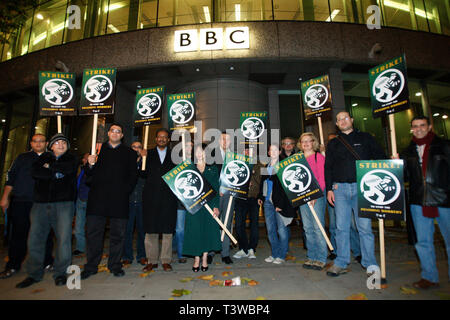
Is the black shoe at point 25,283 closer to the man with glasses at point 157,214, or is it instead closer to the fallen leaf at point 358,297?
the man with glasses at point 157,214

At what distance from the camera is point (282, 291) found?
2969 mm

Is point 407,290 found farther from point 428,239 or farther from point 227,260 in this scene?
point 227,260

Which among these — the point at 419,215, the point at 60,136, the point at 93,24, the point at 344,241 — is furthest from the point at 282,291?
the point at 93,24

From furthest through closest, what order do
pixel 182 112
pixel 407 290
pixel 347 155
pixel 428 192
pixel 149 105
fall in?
pixel 182 112 → pixel 149 105 → pixel 347 155 → pixel 428 192 → pixel 407 290

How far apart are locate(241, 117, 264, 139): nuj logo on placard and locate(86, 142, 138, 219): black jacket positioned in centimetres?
301

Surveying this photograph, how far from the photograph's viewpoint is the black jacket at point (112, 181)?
371 centimetres

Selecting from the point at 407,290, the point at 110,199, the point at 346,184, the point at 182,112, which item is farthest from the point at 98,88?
the point at 407,290

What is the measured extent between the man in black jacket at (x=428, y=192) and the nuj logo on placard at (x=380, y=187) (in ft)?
0.91

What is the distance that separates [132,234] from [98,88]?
120 inches

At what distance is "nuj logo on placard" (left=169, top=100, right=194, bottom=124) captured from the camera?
16.5ft

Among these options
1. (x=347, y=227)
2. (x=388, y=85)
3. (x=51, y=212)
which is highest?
(x=388, y=85)

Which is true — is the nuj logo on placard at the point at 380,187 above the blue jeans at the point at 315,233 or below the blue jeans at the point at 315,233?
above

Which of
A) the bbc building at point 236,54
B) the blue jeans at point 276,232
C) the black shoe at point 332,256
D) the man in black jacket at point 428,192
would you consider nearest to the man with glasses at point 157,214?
the blue jeans at point 276,232

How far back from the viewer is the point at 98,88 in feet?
14.7
